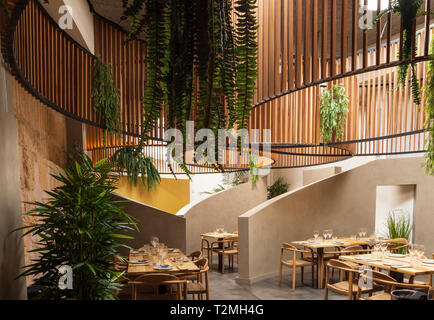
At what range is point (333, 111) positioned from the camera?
5.50 metres

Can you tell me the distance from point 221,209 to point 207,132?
1005 cm

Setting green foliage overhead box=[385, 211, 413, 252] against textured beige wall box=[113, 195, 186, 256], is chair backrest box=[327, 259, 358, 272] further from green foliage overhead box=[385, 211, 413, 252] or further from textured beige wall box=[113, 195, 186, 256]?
textured beige wall box=[113, 195, 186, 256]

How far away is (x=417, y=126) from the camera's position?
5.48 m

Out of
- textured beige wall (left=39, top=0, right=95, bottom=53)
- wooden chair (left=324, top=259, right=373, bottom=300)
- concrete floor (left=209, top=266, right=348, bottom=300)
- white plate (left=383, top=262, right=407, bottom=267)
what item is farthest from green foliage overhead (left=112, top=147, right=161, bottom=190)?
white plate (left=383, top=262, right=407, bottom=267)

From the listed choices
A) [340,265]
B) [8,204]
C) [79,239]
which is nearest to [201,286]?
[340,265]

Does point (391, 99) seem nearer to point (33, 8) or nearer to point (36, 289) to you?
point (33, 8)

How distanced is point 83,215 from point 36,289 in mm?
1311

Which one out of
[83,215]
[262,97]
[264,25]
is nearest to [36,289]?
[83,215]

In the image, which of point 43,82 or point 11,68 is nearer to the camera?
point 11,68

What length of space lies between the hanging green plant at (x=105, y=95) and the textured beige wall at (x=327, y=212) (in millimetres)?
4138

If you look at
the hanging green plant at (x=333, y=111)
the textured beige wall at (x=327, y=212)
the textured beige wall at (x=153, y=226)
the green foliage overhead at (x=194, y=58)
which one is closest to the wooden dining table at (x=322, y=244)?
the textured beige wall at (x=327, y=212)

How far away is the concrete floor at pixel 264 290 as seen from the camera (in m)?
6.37

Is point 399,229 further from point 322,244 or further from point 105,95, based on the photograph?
point 105,95

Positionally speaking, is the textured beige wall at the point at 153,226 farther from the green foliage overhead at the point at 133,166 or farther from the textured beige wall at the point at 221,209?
the textured beige wall at the point at 221,209
